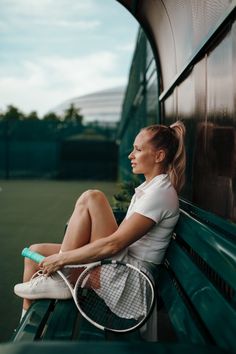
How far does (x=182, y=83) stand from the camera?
3.74 meters

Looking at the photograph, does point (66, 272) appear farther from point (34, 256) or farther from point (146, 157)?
point (146, 157)

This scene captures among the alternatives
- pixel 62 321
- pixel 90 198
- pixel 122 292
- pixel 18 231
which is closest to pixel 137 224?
pixel 122 292

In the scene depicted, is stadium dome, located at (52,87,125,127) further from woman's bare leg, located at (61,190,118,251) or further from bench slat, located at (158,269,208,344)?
bench slat, located at (158,269,208,344)

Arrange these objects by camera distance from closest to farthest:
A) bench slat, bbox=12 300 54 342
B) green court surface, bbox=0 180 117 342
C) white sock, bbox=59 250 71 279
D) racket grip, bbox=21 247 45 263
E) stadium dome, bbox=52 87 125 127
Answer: bench slat, bbox=12 300 54 342
white sock, bbox=59 250 71 279
racket grip, bbox=21 247 45 263
green court surface, bbox=0 180 117 342
stadium dome, bbox=52 87 125 127

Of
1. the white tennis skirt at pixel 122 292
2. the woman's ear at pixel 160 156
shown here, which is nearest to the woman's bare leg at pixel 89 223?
the white tennis skirt at pixel 122 292

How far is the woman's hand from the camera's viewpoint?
97.8 inches

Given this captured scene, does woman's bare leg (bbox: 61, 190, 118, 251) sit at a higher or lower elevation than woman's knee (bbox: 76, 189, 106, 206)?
lower

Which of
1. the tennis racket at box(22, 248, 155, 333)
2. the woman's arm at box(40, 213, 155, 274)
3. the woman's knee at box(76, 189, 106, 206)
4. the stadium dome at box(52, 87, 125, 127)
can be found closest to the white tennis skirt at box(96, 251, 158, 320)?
the tennis racket at box(22, 248, 155, 333)

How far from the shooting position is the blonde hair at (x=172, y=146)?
266cm

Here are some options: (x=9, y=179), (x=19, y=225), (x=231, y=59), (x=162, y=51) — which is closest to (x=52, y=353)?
(x=231, y=59)

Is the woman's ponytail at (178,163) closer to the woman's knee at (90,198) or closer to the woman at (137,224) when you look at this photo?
the woman at (137,224)

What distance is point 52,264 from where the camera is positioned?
250 cm

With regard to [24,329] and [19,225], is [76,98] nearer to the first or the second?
[19,225]

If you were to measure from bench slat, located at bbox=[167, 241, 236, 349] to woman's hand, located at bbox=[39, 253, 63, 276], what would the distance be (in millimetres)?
596
